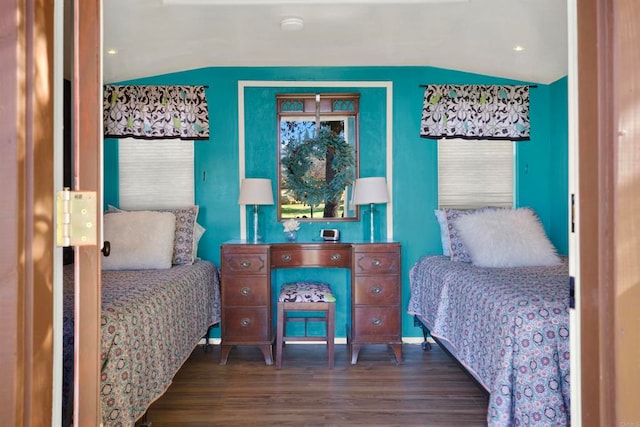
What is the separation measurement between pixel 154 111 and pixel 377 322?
2527 millimetres

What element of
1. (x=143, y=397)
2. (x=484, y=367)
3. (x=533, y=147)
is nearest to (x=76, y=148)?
(x=143, y=397)

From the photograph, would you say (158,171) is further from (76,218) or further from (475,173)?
(76,218)

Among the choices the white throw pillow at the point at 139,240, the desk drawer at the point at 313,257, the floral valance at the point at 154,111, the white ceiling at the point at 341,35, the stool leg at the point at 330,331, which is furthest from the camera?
the floral valance at the point at 154,111

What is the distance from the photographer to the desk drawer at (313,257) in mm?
3791

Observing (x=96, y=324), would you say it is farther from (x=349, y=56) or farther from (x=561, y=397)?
(x=349, y=56)

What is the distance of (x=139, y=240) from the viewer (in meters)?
3.51

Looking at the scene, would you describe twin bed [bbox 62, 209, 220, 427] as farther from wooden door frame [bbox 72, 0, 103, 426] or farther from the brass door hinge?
the brass door hinge

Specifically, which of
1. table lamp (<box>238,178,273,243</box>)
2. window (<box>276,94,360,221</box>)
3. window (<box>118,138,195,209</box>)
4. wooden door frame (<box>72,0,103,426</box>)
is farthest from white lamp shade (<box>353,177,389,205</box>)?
wooden door frame (<box>72,0,103,426</box>)

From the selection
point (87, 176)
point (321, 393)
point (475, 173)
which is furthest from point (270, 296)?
point (87, 176)

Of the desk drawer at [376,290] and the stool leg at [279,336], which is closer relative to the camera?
the stool leg at [279,336]

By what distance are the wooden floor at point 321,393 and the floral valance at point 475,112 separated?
1.88 m

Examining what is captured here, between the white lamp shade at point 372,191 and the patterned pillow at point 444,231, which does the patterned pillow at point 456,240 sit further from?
the white lamp shade at point 372,191

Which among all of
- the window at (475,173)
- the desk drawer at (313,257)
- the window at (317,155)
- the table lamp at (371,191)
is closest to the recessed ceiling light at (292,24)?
the window at (317,155)

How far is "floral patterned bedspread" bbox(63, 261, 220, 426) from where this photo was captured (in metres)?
1.98
